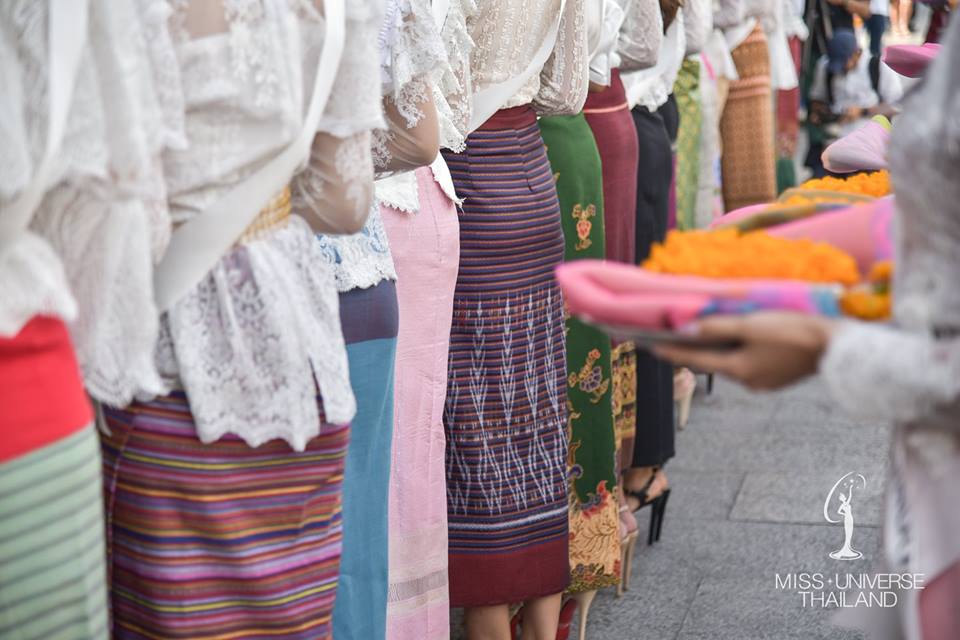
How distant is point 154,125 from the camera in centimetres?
159

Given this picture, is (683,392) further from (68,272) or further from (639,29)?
(68,272)

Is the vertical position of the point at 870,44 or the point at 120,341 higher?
the point at 120,341

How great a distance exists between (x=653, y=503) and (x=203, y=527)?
96.3 inches

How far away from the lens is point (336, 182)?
1893 mm

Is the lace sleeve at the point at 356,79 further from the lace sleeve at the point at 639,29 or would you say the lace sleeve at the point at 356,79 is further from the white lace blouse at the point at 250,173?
the lace sleeve at the point at 639,29

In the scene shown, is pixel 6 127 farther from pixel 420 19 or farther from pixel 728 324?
pixel 420 19

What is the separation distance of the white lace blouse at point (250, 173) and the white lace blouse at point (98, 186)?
2.6 inches

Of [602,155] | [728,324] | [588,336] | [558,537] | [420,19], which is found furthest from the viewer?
[602,155]

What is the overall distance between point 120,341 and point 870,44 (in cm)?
637

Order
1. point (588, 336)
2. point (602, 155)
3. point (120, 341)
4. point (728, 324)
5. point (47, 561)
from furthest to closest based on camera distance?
point (602, 155), point (588, 336), point (120, 341), point (47, 561), point (728, 324)

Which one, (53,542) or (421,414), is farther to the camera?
(421,414)

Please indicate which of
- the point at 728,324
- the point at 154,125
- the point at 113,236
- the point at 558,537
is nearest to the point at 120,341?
the point at 113,236

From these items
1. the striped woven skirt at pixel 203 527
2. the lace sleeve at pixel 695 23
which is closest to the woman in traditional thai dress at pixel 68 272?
the striped woven skirt at pixel 203 527

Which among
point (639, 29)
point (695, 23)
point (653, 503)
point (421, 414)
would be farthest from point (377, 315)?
point (695, 23)
